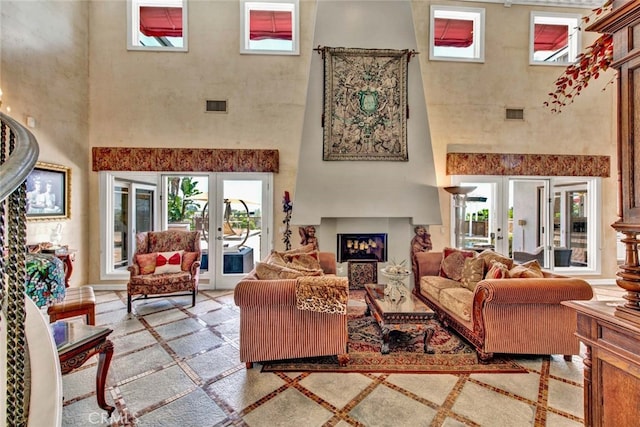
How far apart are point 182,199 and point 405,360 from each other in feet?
16.3

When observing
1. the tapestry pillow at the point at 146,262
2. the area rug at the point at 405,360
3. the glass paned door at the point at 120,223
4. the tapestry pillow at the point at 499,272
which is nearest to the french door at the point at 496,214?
the tapestry pillow at the point at 499,272

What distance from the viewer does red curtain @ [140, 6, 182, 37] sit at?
219 inches

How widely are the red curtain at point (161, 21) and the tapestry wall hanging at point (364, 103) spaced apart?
297cm

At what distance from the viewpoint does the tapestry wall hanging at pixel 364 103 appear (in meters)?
5.16

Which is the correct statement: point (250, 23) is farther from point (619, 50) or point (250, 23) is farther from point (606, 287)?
point (606, 287)

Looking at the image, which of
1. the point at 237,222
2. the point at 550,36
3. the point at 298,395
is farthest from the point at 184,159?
the point at 550,36

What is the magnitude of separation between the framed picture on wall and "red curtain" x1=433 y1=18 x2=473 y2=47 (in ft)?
23.4

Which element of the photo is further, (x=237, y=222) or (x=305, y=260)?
(x=237, y=222)

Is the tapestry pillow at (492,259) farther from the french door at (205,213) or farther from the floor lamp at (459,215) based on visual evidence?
the french door at (205,213)

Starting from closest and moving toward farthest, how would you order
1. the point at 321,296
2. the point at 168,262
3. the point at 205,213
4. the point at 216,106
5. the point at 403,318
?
the point at 321,296
the point at 403,318
the point at 168,262
the point at 216,106
the point at 205,213

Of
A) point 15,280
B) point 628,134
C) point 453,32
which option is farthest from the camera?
point 453,32

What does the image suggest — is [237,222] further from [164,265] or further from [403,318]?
[403,318]

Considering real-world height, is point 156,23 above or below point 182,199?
above

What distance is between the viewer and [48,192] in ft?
14.6
